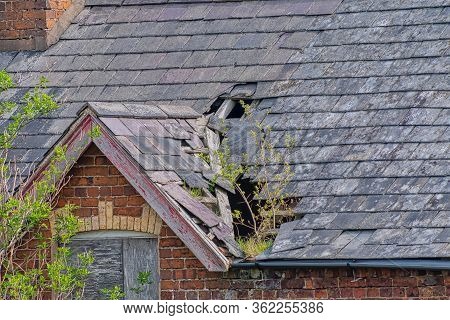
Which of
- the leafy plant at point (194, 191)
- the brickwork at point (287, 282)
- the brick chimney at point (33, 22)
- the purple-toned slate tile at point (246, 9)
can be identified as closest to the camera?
the brickwork at point (287, 282)

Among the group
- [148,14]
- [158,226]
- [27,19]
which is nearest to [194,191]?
[158,226]

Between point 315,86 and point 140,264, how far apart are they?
276cm

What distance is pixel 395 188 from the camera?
41.3ft

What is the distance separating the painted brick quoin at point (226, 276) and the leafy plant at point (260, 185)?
38 cm

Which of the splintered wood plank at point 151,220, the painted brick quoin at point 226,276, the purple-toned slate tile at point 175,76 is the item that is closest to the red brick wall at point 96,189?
the painted brick quoin at point 226,276

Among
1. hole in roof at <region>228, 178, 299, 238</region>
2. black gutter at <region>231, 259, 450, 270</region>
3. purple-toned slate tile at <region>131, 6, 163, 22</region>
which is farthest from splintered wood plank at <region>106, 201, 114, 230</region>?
purple-toned slate tile at <region>131, 6, 163, 22</region>

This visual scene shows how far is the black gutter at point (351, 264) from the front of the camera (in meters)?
11.7

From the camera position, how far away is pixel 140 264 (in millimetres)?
13242

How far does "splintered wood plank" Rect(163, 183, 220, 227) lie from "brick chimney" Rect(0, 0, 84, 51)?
4.00 meters

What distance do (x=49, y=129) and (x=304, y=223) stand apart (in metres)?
3.43

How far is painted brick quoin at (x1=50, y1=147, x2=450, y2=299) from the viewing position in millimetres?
12180

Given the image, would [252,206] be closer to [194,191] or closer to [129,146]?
[194,191]

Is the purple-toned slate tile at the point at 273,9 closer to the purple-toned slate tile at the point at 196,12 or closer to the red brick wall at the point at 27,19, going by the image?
the purple-toned slate tile at the point at 196,12

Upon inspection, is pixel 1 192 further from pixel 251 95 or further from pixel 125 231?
pixel 251 95
